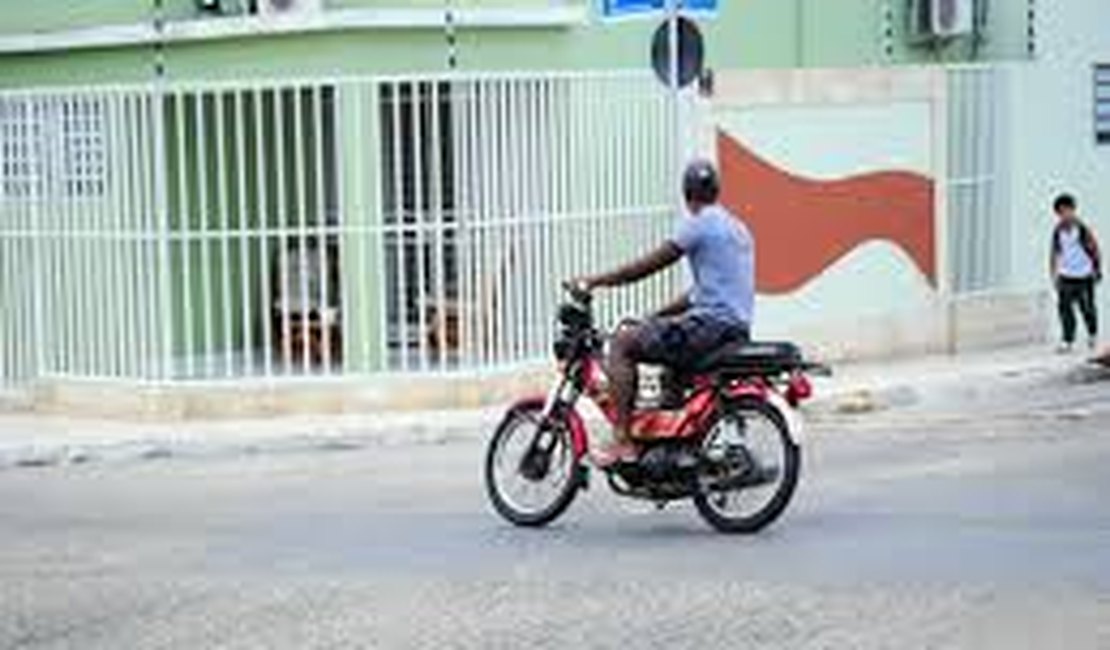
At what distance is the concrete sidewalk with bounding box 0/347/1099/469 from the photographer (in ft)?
52.2

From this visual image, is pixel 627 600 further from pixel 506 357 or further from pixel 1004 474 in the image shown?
pixel 506 357

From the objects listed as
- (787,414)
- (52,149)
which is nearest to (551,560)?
(787,414)

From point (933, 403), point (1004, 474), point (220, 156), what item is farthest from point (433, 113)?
point (1004, 474)

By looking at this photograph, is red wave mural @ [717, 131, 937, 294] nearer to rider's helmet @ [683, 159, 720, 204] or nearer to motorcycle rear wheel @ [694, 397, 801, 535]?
rider's helmet @ [683, 159, 720, 204]

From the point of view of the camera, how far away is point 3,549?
11766mm

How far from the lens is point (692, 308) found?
1171cm

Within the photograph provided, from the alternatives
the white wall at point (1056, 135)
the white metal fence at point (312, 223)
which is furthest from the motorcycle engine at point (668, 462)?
the white wall at point (1056, 135)

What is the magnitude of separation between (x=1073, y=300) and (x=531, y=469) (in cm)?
999

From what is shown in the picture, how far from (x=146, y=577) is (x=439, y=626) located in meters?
2.02

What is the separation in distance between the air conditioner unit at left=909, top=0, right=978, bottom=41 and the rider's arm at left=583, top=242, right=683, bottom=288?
11.6 m

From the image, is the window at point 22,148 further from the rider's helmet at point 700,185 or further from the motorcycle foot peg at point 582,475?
the rider's helmet at point 700,185

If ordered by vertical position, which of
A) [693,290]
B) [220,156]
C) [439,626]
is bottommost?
[439,626]

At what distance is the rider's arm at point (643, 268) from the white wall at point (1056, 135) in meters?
11.0

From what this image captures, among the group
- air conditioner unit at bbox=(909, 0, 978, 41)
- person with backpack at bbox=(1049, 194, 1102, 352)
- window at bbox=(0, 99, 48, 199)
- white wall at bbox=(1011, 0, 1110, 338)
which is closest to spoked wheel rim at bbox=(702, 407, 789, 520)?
window at bbox=(0, 99, 48, 199)
